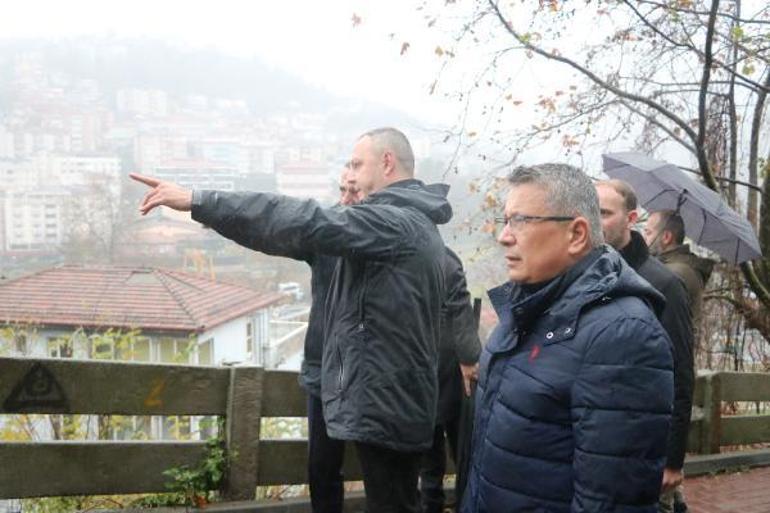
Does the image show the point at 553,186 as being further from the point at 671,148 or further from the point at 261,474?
the point at 671,148

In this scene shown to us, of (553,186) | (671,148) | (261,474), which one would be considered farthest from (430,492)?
(671,148)

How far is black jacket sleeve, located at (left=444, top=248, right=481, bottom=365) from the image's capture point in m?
3.54

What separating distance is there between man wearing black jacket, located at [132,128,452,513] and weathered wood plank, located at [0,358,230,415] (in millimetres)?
1119

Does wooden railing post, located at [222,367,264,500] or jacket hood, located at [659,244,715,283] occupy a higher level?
jacket hood, located at [659,244,715,283]

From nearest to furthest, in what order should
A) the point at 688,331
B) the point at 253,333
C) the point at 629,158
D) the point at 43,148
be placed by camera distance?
the point at 688,331, the point at 629,158, the point at 253,333, the point at 43,148

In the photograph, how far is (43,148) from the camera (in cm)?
5644

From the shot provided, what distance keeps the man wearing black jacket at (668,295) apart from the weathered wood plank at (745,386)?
244cm

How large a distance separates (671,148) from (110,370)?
7.68 metres

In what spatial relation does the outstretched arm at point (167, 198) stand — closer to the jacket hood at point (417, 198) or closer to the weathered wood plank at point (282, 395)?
the jacket hood at point (417, 198)

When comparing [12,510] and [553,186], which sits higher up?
[553,186]

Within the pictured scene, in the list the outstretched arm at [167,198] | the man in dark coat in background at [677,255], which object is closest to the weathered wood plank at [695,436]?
the man in dark coat in background at [677,255]

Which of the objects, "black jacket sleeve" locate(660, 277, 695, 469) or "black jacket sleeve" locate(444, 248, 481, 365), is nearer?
"black jacket sleeve" locate(660, 277, 695, 469)

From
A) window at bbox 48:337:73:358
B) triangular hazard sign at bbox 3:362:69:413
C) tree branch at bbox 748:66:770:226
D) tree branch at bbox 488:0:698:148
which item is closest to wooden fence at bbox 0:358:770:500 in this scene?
triangular hazard sign at bbox 3:362:69:413

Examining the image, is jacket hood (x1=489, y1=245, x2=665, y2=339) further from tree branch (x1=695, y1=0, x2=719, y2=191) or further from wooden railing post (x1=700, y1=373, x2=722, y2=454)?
tree branch (x1=695, y1=0, x2=719, y2=191)
